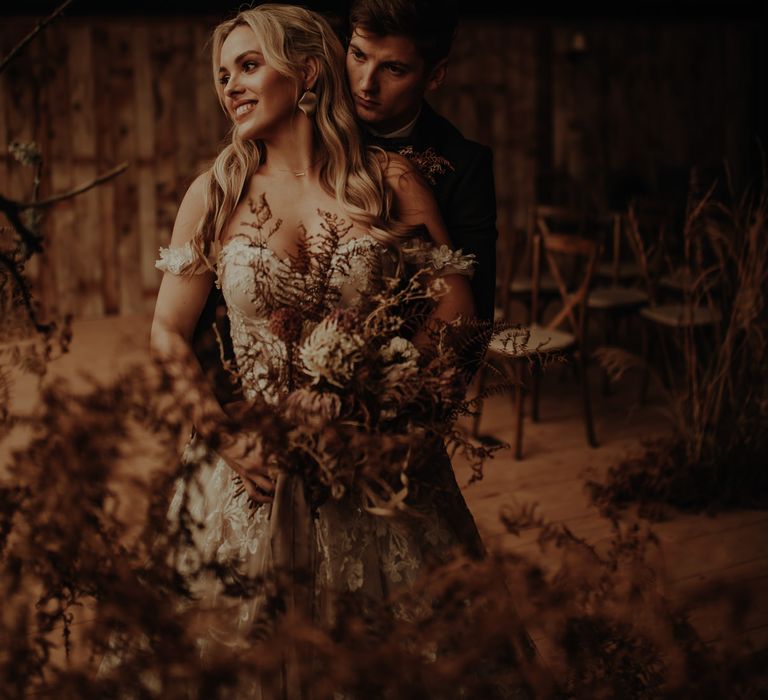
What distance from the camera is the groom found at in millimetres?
1978

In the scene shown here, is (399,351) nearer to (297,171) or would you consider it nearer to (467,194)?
(297,171)

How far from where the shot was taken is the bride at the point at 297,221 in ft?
5.90

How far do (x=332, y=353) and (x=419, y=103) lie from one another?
1.00 metres

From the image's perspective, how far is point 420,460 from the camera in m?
1.29

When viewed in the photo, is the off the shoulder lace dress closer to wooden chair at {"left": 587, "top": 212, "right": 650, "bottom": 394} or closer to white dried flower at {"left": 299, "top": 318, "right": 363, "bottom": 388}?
white dried flower at {"left": 299, "top": 318, "right": 363, "bottom": 388}

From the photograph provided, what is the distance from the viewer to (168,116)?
746 centimetres

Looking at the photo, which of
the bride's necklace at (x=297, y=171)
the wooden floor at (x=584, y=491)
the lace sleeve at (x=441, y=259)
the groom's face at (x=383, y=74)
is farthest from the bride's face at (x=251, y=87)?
the wooden floor at (x=584, y=491)

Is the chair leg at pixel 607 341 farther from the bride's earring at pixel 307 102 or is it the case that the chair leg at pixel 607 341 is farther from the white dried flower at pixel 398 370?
the white dried flower at pixel 398 370

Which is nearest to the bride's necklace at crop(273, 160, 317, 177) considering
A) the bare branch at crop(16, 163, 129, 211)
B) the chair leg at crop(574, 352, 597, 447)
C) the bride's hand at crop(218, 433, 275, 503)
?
the bride's hand at crop(218, 433, 275, 503)

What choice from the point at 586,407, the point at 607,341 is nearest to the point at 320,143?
the point at 586,407

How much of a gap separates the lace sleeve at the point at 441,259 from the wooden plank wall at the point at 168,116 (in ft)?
11.9

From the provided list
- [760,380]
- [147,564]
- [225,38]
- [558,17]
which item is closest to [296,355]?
[147,564]

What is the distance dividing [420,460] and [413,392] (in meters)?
0.11

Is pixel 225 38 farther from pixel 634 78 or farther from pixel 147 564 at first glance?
pixel 634 78
